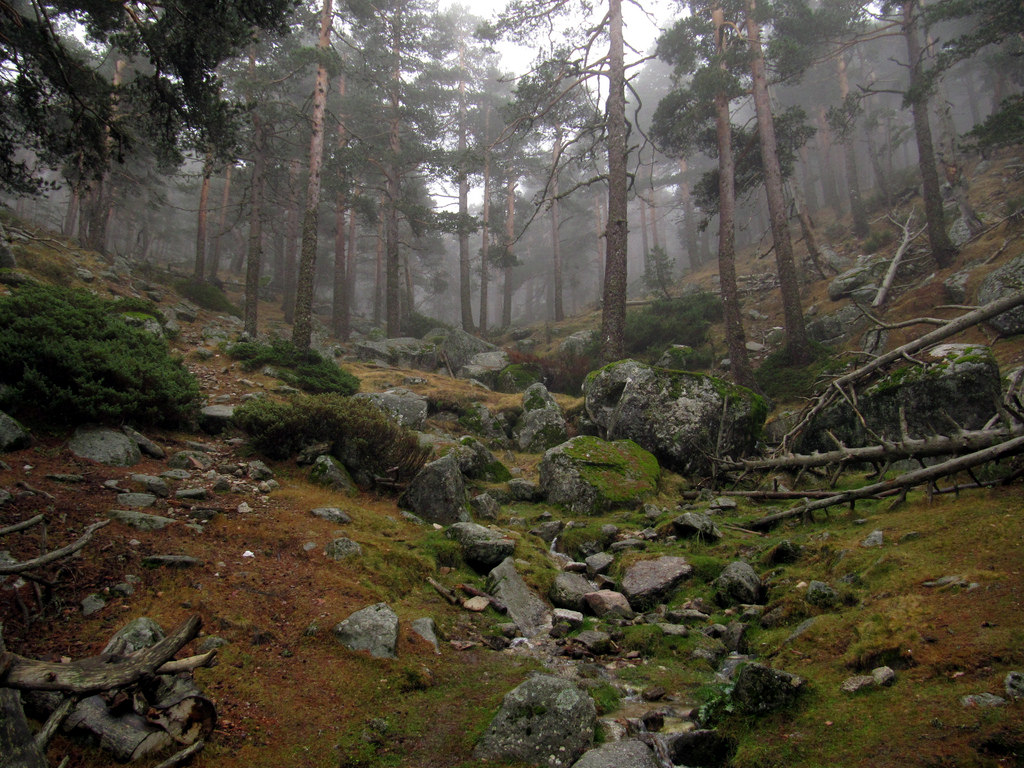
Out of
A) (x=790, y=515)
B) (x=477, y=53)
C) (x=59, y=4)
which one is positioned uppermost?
(x=477, y=53)

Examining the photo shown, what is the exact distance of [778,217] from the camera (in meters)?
15.0

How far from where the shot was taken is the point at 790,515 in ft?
21.0

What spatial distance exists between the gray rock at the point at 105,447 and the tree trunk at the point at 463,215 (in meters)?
20.1

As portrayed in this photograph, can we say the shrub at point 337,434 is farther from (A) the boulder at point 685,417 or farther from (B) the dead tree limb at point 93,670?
(B) the dead tree limb at point 93,670

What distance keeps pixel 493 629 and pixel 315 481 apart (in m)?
4.01

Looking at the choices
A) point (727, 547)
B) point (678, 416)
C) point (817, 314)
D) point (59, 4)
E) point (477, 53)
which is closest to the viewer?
point (727, 547)

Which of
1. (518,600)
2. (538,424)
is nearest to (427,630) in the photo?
(518,600)

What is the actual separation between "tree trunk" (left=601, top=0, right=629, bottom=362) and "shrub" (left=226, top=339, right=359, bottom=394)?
736 cm

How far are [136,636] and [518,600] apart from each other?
339cm

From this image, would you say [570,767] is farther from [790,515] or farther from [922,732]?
[790,515]

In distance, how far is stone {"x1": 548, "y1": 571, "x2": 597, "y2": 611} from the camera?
542cm

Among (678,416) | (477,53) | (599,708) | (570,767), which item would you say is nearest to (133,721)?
(570,767)

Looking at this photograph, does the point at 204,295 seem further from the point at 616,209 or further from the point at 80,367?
the point at 616,209

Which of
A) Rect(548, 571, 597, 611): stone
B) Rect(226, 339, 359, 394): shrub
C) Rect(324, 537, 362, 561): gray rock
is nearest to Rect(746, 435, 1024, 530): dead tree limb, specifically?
Rect(548, 571, 597, 611): stone
